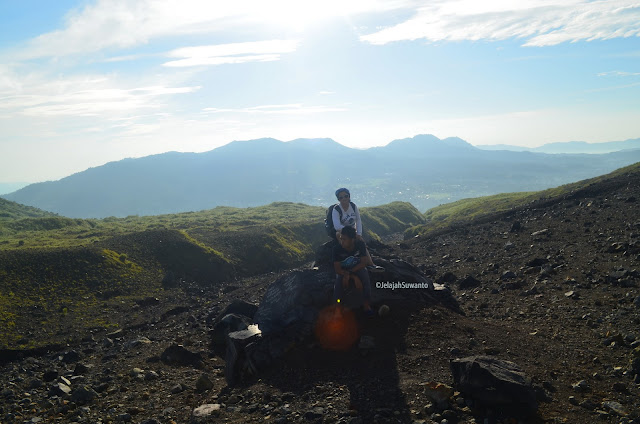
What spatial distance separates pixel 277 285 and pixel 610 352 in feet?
40.9

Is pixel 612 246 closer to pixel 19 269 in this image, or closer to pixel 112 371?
pixel 112 371

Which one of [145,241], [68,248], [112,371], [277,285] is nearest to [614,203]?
[277,285]

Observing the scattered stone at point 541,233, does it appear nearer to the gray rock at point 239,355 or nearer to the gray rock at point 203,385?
the gray rock at point 239,355

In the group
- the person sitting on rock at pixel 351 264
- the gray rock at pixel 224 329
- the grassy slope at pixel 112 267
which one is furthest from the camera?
the grassy slope at pixel 112 267

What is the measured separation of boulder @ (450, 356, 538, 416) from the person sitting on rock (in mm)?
4811

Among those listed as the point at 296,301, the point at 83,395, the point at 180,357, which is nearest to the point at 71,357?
the point at 180,357

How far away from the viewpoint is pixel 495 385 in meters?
9.26

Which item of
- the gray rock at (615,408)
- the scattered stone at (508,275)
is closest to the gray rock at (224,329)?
the gray rock at (615,408)

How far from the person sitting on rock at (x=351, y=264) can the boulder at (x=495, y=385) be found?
481 cm

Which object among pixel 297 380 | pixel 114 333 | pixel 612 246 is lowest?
pixel 114 333

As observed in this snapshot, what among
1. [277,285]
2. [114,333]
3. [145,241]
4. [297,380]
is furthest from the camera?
[145,241]

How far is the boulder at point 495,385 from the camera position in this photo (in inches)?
351

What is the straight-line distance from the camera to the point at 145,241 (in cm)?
4850

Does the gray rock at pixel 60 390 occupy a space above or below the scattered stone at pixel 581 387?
below
